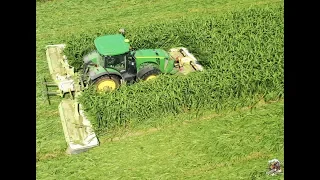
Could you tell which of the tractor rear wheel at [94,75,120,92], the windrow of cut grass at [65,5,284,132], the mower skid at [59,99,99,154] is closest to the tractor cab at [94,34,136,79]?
the tractor rear wheel at [94,75,120,92]

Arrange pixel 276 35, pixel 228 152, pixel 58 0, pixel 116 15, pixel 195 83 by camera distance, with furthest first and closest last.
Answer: pixel 58 0, pixel 116 15, pixel 276 35, pixel 195 83, pixel 228 152

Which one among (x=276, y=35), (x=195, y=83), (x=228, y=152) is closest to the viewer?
(x=228, y=152)

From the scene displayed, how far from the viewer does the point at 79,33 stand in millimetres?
17797

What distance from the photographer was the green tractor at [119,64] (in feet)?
42.4

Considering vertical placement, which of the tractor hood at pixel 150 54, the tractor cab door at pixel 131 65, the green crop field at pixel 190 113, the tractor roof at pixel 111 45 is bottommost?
the green crop field at pixel 190 113

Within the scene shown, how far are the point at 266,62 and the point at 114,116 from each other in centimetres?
549

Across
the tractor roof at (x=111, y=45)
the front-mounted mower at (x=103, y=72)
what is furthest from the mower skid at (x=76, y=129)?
the tractor roof at (x=111, y=45)

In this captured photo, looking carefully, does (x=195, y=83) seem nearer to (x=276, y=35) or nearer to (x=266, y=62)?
(x=266, y=62)

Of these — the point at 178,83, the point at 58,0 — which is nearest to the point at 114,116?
the point at 178,83

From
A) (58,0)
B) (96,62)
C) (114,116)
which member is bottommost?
(114,116)

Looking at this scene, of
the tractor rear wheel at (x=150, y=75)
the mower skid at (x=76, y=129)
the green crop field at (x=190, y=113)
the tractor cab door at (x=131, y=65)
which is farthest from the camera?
the tractor rear wheel at (x=150, y=75)

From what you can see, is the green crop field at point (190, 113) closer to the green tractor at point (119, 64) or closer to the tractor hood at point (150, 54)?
the green tractor at point (119, 64)

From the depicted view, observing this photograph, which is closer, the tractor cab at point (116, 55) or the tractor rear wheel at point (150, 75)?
the tractor cab at point (116, 55)

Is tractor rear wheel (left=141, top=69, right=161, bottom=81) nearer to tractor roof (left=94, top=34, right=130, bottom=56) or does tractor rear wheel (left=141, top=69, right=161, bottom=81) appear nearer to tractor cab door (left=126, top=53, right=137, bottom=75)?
tractor cab door (left=126, top=53, right=137, bottom=75)
